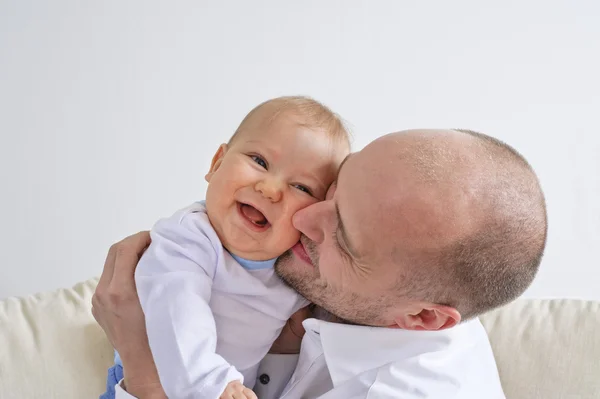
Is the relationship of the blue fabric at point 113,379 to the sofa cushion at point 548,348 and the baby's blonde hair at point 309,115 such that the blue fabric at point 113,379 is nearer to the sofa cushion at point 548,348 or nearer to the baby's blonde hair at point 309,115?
the baby's blonde hair at point 309,115

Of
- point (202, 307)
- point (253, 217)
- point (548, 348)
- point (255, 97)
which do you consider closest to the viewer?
point (202, 307)

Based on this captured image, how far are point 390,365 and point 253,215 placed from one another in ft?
1.30

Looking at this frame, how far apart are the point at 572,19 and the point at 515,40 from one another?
0.23 m

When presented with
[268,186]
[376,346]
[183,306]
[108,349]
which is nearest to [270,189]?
[268,186]

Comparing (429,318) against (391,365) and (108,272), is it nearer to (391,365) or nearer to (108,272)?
(391,365)

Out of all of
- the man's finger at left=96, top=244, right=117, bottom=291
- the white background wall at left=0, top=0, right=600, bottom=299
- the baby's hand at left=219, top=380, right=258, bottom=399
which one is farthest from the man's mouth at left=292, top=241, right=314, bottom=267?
the white background wall at left=0, top=0, right=600, bottom=299

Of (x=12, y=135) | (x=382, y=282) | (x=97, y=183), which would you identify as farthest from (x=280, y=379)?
(x=12, y=135)

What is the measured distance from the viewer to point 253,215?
1.29 meters

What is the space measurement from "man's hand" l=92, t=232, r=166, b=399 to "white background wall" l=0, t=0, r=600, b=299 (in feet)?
3.44

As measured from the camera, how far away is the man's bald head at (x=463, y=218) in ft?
3.62

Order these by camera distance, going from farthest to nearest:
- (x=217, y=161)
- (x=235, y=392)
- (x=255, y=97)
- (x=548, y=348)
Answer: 1. (x=255, y=97)
2. (x=548, y=348)
3. (x=217, y=161)
4. (x=235, y=392)

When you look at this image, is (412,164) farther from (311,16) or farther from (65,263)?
(65,263)

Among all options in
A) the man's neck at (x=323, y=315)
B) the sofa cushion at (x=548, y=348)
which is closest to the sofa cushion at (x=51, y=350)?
the man's neck at (x=323, y=315)

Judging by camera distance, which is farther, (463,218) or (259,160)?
(259,160)
